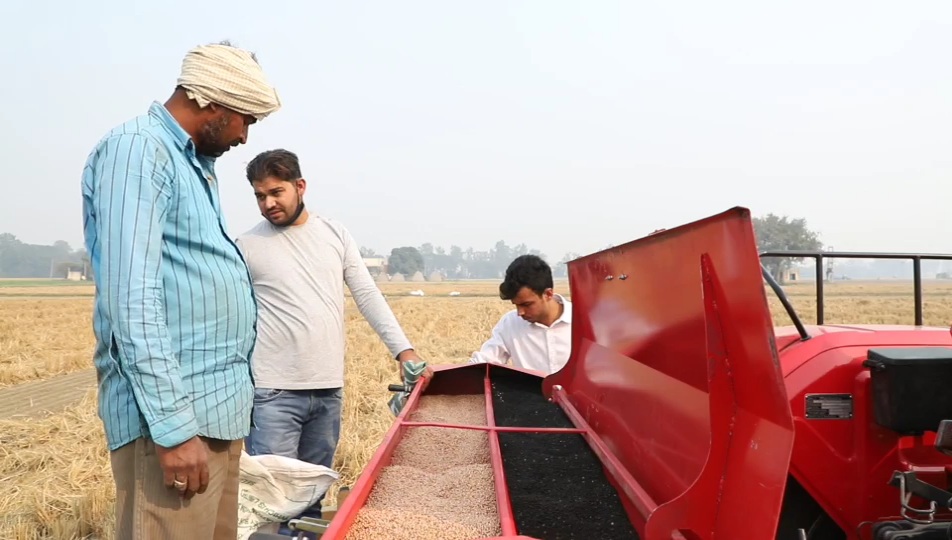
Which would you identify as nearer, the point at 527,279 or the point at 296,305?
the point at 296,305

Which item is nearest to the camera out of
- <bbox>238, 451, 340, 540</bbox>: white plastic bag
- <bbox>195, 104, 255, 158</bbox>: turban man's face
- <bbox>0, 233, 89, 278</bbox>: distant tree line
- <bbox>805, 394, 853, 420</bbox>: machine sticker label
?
<bbox>805, 394, 853, 420</bbox>: machine sticker label

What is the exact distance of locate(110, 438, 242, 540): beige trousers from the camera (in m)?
1.98

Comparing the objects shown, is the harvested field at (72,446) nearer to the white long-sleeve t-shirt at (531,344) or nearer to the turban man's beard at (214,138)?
the white long-sleeve t-shirt at (531,344)

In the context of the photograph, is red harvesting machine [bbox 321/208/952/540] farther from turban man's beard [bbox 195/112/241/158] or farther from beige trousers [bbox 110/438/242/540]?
turban man's beard [bbox 195/112/241/158]

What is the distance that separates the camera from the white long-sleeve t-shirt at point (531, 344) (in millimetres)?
4598

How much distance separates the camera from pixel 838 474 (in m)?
2.06

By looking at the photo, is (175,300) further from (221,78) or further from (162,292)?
(221,78)

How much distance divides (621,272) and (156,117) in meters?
1.68

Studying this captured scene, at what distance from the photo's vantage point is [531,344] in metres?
4.74

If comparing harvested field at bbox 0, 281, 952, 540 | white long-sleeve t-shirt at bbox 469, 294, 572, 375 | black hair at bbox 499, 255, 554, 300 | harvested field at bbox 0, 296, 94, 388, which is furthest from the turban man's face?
harvested field at bbox 0, 296, 94, 388

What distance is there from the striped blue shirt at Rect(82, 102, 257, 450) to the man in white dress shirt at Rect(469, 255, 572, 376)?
2189 millimetres

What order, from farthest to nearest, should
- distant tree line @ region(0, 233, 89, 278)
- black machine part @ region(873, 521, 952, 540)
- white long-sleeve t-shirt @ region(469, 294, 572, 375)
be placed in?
distant tree line @ region(0, 233, 89, 278) < white long-sleeve t-shirt @ region(469, 294, 572, 375) < black machine part @ region(873, 521, 952, 540)

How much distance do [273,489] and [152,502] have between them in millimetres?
778

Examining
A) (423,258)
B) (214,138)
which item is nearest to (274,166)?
(214,138)
